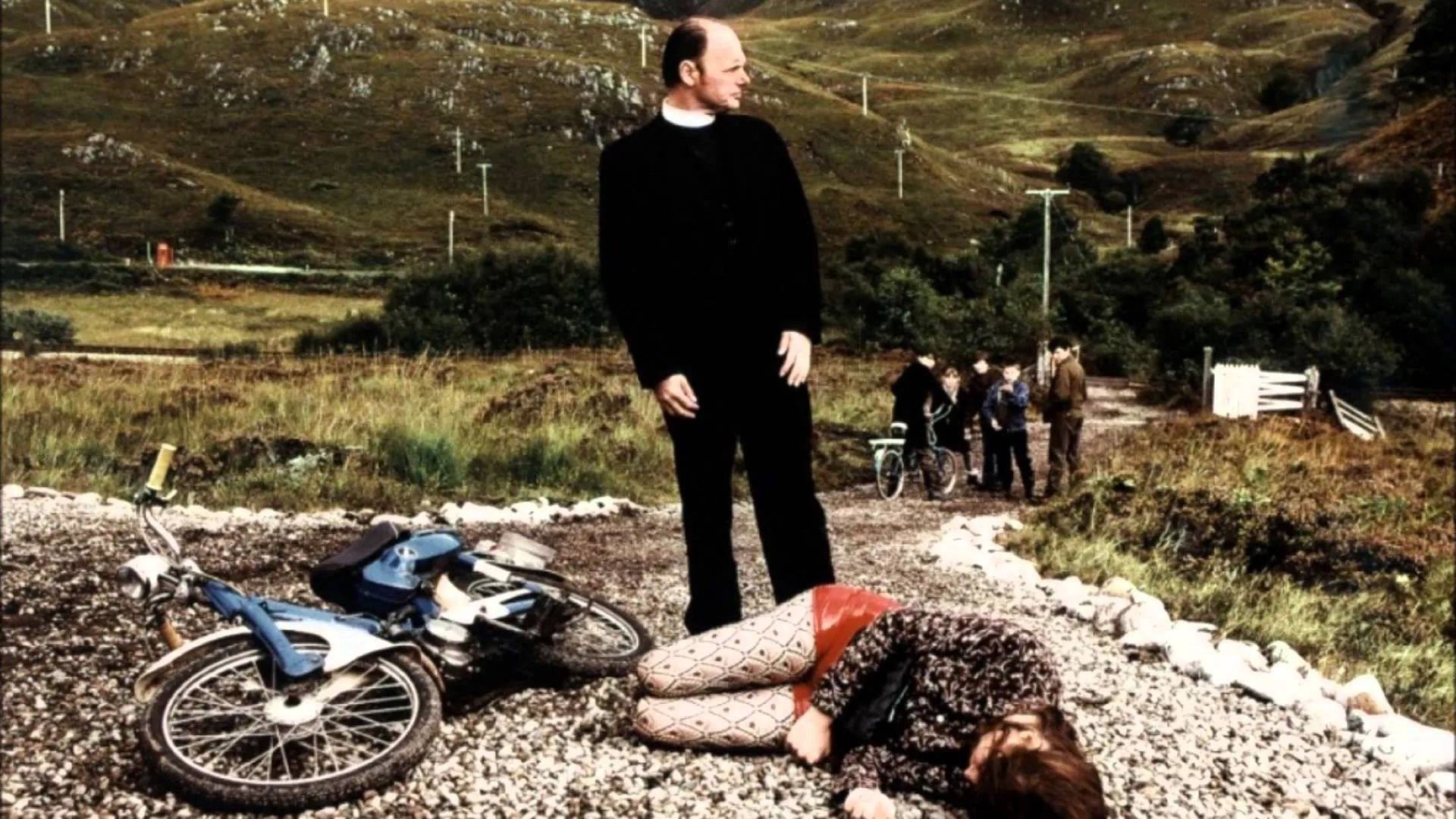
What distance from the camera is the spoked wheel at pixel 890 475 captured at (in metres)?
4.83

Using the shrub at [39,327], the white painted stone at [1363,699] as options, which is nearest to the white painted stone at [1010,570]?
the white painted stone at [1363,699]

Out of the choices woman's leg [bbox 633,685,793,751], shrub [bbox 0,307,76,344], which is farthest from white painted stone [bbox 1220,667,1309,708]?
shrub [bbox 0,307,76,344]

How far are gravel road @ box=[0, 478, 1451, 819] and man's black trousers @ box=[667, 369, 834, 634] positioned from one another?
0.28 metres

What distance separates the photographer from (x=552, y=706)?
328 centimetres

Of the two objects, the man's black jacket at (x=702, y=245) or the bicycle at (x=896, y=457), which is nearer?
the man's black jacket at (x=702, y=245)

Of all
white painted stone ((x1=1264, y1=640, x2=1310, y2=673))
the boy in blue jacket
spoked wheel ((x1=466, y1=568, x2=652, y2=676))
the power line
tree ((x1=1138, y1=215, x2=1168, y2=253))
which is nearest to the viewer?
spoked wheel ((x1=466, y1=568, x2=652, y2=676))

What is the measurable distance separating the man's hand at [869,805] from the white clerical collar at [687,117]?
152 cm

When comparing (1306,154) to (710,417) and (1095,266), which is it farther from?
(710,417)

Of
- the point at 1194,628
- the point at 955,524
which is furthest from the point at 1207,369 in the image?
the point at 1194,628

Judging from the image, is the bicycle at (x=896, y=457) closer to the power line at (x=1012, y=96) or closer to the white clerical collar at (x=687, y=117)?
the power line at (x=1012, y=96)

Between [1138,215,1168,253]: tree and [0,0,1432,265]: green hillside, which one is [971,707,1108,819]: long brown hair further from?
[1138,215,1168,253]: tree

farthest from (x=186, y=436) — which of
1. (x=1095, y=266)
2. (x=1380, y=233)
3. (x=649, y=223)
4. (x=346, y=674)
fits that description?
(x=1380, y=233)

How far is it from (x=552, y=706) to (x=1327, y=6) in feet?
15.5

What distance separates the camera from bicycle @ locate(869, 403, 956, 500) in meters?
4.65
